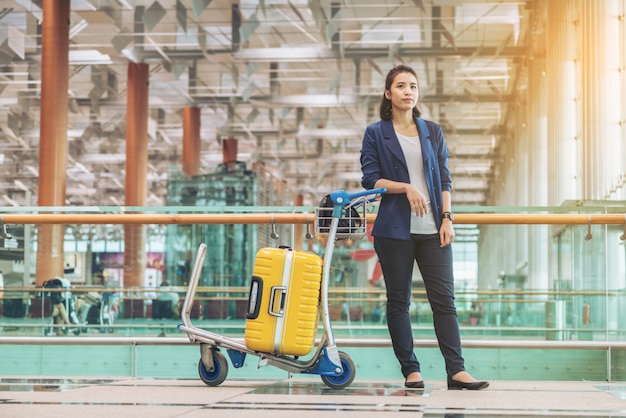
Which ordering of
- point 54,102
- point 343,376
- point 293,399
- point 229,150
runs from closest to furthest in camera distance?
1. point 293,399
2. point 343,376
3. point 54,102
4. point 229,150

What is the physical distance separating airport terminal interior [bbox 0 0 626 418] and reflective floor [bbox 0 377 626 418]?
0.02m

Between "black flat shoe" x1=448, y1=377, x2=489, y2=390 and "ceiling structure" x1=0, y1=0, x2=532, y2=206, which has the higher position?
"ceiling structure" x1=0, y1=0, x2=532, y2=206

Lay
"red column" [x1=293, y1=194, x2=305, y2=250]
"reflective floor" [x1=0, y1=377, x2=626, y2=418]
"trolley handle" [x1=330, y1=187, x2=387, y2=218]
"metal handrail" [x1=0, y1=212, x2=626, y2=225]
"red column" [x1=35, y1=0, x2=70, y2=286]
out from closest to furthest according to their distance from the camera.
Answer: "reflective floor" [x1=0, y1=377, x2=626, y2=418] < "trolley handle" [x1=330, y1=187, x2=387, y2=218] < "metal handrail" [x1=0, y1=212, x2=626, y2=225] < "red column" [x1=293, y1=194, x2=305, y2=250] < "red column" [x1=35, y1=0, x2=70, y2=286]

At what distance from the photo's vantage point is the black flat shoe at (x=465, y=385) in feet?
11.8

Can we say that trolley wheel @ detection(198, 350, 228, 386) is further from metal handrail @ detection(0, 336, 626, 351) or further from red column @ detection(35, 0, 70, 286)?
red column @ detection(35, 0, 70, 286)

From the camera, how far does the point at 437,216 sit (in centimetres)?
Answer: 366

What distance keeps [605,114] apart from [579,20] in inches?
67.9

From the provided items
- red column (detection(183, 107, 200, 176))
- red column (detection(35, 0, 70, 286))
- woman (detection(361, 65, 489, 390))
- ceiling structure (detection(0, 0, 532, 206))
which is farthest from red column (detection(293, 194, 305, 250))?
red column (detection(183, 107, 200, 176))

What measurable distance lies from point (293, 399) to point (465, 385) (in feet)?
2.33

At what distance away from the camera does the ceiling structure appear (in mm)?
14344

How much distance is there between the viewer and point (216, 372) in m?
3.79

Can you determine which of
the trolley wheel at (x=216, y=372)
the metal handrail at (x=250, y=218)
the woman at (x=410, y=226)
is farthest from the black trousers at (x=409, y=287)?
the trolley wheel at (x=216, y=372)

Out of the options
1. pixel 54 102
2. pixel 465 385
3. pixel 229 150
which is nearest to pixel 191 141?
pixel 229 150

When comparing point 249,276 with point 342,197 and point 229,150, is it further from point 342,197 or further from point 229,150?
point 229,150
